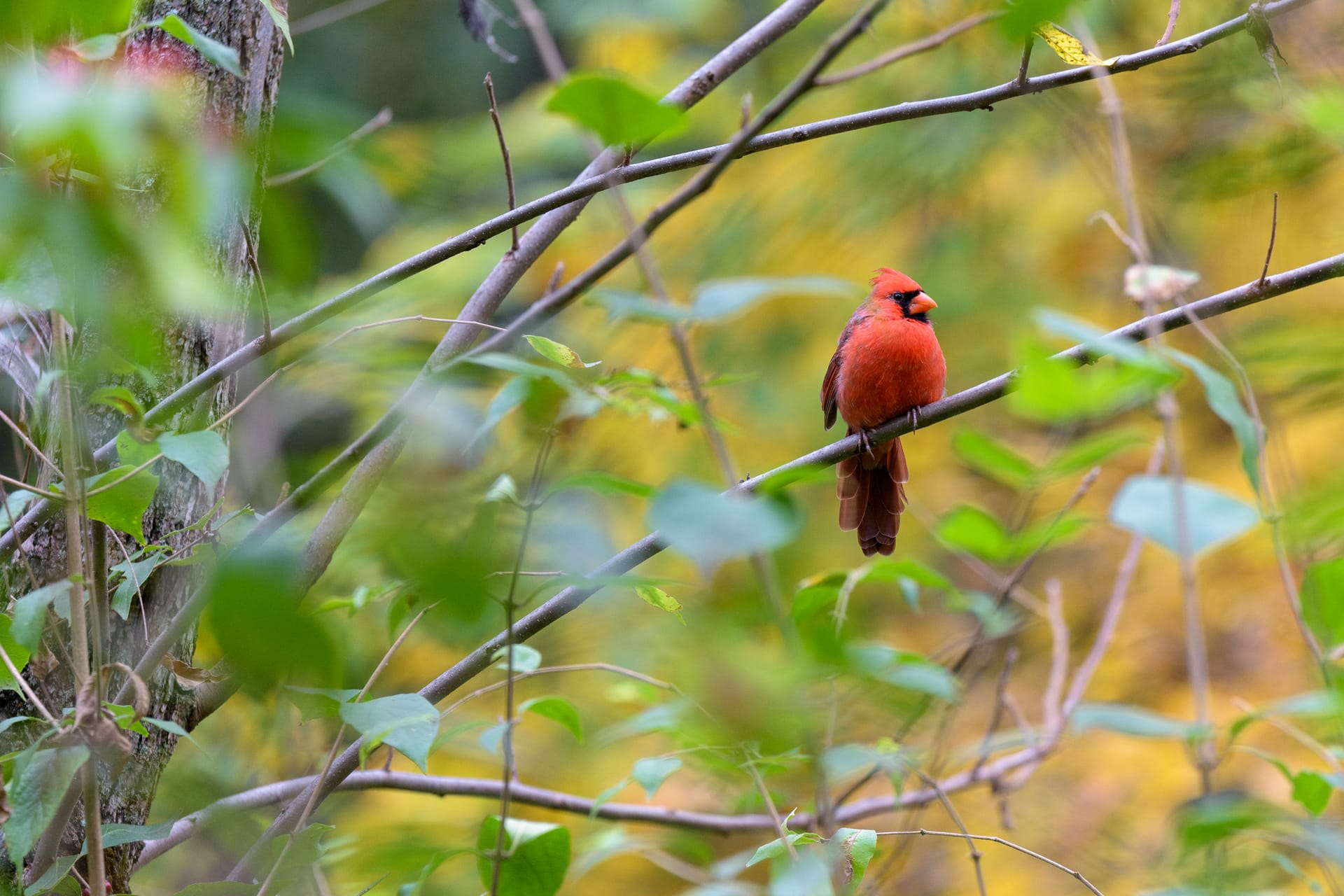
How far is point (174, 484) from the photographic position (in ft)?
5.25

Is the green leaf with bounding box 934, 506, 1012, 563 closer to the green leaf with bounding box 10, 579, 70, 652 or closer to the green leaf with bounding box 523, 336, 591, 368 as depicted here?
the green leaf with bounding box 523, 336, 591, 368

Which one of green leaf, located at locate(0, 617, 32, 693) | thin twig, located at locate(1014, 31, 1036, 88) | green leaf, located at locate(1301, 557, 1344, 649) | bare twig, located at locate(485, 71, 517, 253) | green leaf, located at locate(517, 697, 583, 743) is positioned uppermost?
thin twig, located at locate(1014, 31, 1036, 88)

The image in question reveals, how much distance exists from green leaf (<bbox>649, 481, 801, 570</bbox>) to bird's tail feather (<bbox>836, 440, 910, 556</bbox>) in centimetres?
226

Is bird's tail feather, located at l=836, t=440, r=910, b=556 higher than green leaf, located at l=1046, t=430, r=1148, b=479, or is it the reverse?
green leaf, located at l=1046, t=430, r=1148, b=479

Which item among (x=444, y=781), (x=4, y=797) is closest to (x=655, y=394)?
(x=4, y=797)

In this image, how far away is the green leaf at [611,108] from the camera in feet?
1.99

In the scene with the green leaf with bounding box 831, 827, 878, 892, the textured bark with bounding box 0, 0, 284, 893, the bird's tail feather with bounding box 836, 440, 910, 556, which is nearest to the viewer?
the green leaf with bounding box 831, 827, 878, 892

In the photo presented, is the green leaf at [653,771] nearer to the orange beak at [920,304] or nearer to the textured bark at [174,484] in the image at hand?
the textured bark at [174,484]

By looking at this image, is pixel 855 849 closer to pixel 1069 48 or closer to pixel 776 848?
pixel 776 848

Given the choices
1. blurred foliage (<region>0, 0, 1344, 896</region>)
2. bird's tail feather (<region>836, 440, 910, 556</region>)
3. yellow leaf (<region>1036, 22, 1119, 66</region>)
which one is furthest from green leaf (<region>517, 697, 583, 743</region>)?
bird's tail feather (<region>836, 440, 910, 556</region>)

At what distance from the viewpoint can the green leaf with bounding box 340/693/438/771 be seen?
1.01 meters

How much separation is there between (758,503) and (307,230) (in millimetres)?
271

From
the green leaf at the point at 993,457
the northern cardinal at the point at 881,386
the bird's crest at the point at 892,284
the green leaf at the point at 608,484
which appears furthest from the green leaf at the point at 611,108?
the bird's crest at the point at 892,284

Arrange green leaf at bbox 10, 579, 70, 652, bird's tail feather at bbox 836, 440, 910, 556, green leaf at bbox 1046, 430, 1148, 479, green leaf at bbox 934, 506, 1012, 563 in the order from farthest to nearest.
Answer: bird's tail feather at bbox 836, 440, 910, 556 → green leaf at bbox 10, 579, 70, 652 → green leaf at bbox 934, 506, 1012, 563 → green leaf at bbox 1046, 430, 1148, 479
